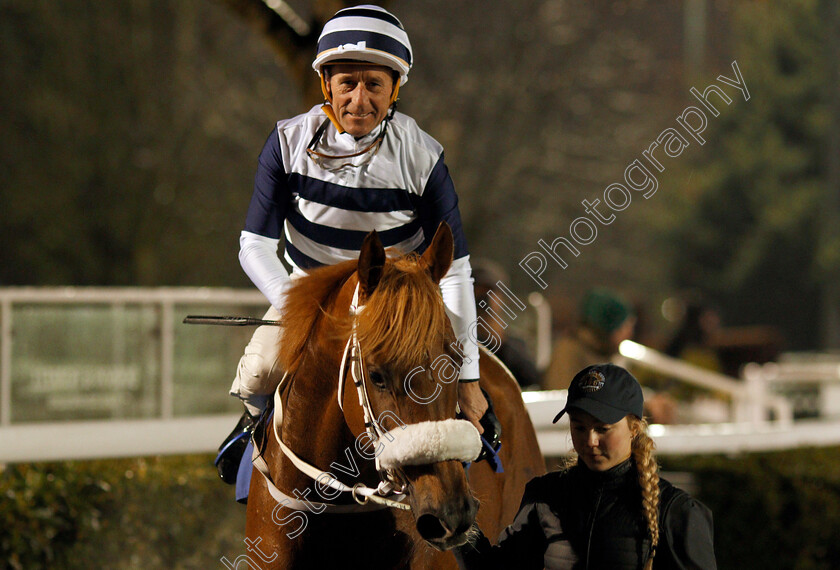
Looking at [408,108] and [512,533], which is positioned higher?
[408,108]

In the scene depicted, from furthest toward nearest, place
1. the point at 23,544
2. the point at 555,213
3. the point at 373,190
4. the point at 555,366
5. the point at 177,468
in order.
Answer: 1. the point at 555,213
2. the point at 555,366
3. the point at 177,468
4. the point at 23,544
5. the point at 373,190

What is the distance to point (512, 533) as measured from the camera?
2.79m

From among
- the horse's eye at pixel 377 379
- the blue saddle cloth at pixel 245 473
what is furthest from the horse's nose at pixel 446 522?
the blue saddle cloth at pixel 245 473

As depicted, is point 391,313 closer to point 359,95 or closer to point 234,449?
point 359,95

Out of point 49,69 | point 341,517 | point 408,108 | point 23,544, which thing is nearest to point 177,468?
point 23,544

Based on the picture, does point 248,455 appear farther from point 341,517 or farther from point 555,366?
point 555,366

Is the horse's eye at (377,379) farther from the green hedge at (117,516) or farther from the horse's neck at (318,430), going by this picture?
the green hedge at (117,516)

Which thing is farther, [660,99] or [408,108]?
[660,99]

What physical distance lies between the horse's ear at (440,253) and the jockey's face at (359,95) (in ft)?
1.60

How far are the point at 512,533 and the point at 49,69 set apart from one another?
51.0 ft

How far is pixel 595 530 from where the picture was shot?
2643 mm

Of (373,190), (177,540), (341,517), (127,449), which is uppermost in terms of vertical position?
(373,190)

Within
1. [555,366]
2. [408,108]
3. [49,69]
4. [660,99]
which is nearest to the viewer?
[555,366]

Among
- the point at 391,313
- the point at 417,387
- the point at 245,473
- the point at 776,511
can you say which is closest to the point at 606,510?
the point at 417,387
